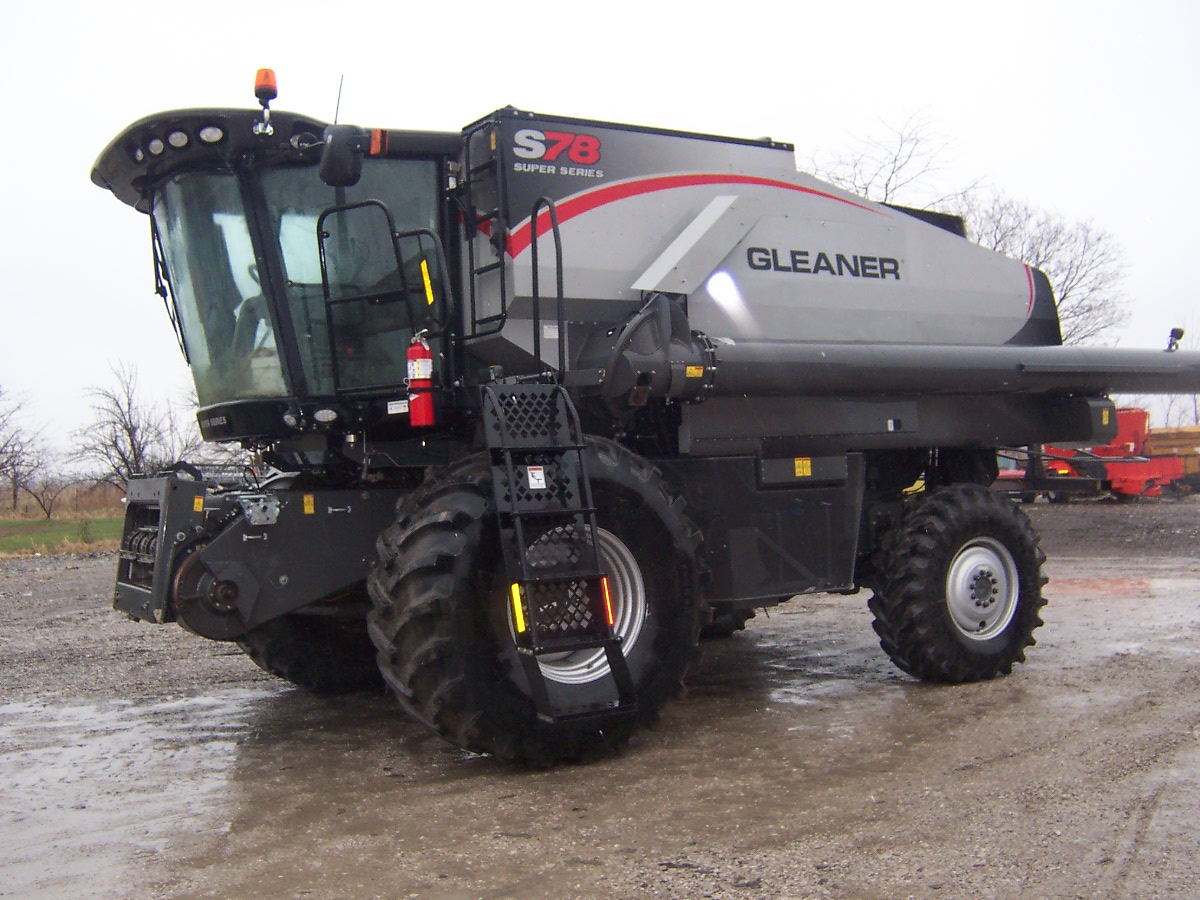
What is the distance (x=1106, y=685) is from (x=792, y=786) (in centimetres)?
306

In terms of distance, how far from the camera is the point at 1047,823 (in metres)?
4.39

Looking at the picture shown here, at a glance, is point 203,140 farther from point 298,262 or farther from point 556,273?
point 556,273

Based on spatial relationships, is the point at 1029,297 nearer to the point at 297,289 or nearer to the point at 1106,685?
the point at 1106,685

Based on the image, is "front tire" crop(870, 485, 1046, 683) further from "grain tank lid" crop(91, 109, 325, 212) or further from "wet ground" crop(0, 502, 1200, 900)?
"grain tank lid" crop(91, 109, 325, 212)

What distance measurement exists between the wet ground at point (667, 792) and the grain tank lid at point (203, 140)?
3.10 m

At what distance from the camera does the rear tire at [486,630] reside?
5098mm

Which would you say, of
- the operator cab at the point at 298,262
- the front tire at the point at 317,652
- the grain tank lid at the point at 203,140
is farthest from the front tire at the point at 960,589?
the grain tank lid at the point at 203,140

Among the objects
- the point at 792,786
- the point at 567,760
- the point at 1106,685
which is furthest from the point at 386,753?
the point at 1106,685

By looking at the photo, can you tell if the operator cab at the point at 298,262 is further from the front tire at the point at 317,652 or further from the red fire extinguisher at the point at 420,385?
the front tire at the point at 317,652

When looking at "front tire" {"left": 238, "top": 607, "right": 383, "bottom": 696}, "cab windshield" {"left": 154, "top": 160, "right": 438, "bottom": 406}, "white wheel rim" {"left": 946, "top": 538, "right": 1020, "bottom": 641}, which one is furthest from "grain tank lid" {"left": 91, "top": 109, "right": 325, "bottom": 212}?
"white wheel rim" {"left": 946, "top": 538, "right": 1020, "bottom": 641}

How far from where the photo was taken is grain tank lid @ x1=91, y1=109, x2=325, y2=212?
5.96 metres

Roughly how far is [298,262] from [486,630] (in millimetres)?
2329

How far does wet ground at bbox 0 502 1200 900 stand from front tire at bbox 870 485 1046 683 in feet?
0.68

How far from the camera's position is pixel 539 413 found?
5.52m
